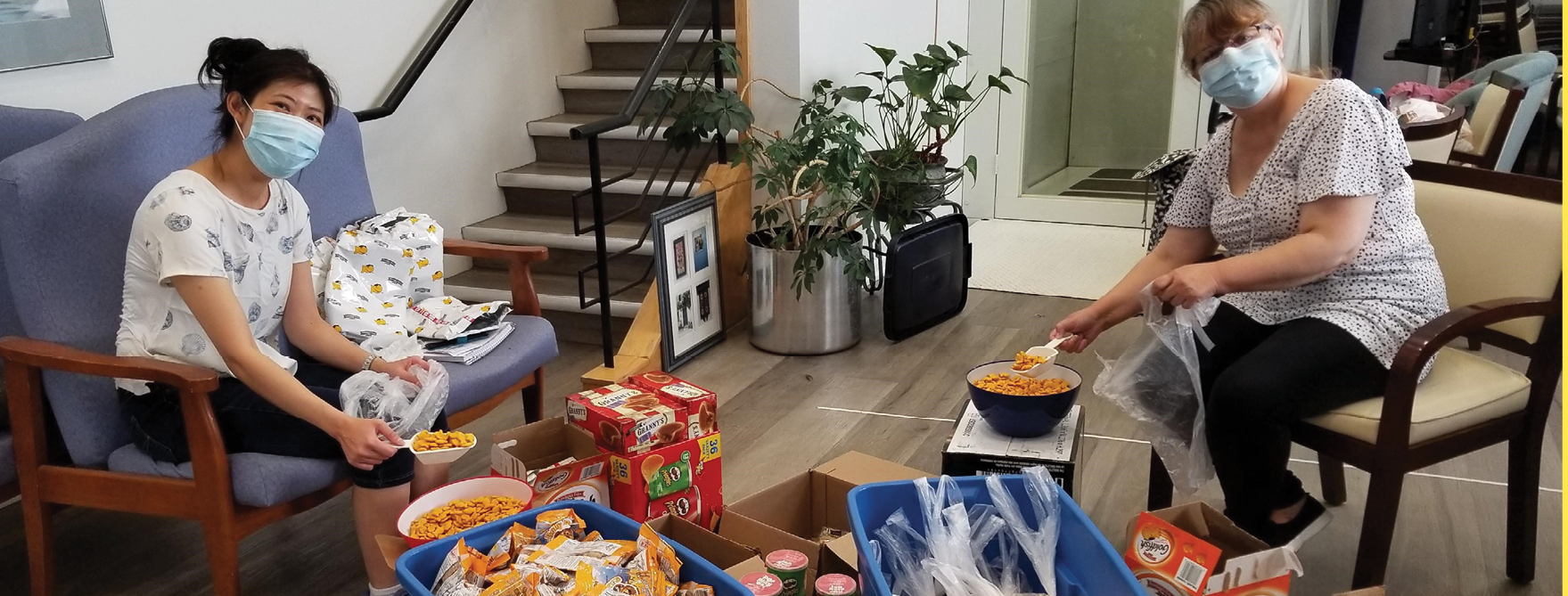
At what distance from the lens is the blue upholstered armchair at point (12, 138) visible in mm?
2023

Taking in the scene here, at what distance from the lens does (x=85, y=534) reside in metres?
2.39

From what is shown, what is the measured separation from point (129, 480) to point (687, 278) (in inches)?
69.0

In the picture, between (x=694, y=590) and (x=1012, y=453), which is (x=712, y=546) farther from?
(x=1012, y=453)

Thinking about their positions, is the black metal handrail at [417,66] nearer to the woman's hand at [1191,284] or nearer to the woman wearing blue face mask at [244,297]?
the woman wearing blue face mask at [244,297]

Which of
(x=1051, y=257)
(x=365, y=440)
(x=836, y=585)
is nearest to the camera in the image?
(x=836, y=585)

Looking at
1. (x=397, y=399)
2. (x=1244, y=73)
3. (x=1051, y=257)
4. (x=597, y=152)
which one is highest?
(x=1244, y=73)

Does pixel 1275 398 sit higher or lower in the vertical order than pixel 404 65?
lower

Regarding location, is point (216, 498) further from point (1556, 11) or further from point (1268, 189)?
point (1556, 11)

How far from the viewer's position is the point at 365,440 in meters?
1.81

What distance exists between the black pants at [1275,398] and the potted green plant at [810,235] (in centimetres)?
154

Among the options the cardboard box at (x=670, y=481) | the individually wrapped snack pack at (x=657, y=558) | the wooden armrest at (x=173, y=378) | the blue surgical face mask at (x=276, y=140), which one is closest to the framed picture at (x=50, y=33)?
the wooden armrest at (x=173, y=378)

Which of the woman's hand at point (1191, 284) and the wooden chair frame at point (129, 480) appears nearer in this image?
the wooden chair frame at point (129, 480)

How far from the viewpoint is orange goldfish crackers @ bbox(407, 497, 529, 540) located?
5.44 feet

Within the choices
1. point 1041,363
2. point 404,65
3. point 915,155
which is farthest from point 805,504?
point 404,65
